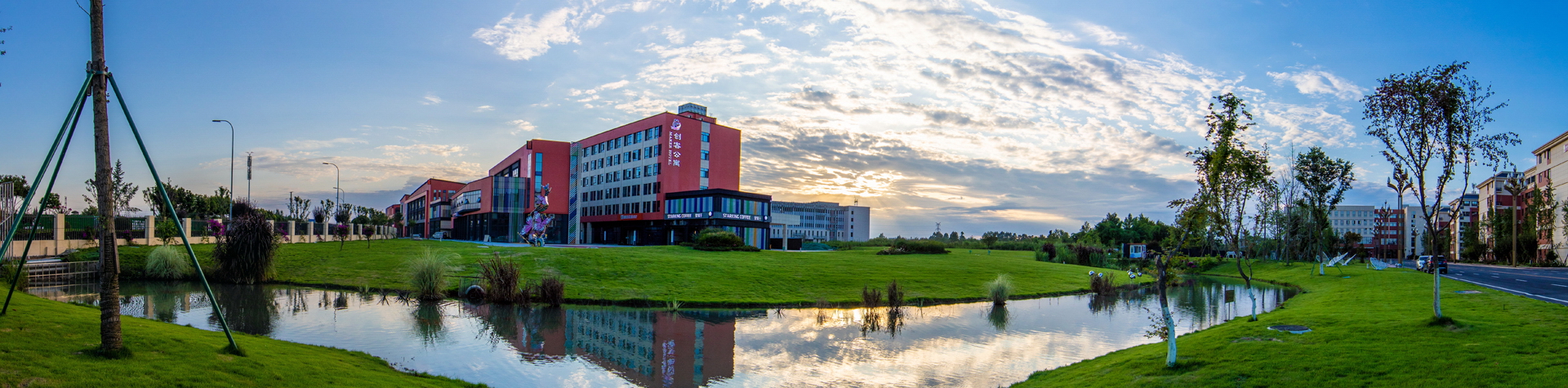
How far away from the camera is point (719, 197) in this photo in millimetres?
66000

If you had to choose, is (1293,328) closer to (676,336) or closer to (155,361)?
(676,336)

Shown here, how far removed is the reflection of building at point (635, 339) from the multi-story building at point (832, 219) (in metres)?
157

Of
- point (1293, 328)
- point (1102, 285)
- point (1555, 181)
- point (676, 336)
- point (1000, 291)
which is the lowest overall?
point (676, 336)

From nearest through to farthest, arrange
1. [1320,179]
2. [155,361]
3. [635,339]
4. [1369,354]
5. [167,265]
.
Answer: [155,361]
[1369,354]
[635,339]
[167,265]
[1320,179]

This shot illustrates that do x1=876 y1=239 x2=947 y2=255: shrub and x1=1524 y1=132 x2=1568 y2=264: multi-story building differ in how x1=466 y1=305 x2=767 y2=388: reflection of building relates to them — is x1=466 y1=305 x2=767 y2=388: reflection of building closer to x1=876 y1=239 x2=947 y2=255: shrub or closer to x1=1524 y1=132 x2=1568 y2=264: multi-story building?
x1=876 y1=239 x2=947 y2=255: shrub

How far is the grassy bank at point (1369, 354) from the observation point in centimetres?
985

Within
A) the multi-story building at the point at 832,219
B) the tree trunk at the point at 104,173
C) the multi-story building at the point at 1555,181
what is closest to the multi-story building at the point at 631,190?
the tree trunk at the point at 104,173

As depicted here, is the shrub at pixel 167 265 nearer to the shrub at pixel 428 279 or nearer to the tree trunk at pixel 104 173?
the shrub at pixel 428 279

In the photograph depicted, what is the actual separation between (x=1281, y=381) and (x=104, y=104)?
16.8 m

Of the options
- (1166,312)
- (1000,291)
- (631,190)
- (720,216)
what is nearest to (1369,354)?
(1166,312)

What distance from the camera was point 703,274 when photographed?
31641 millimetres

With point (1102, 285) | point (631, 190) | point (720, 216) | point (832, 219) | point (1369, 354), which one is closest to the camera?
point (1369, 354)

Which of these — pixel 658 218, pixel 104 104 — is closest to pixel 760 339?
pixel 104 104

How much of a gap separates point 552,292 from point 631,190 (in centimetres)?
5352
